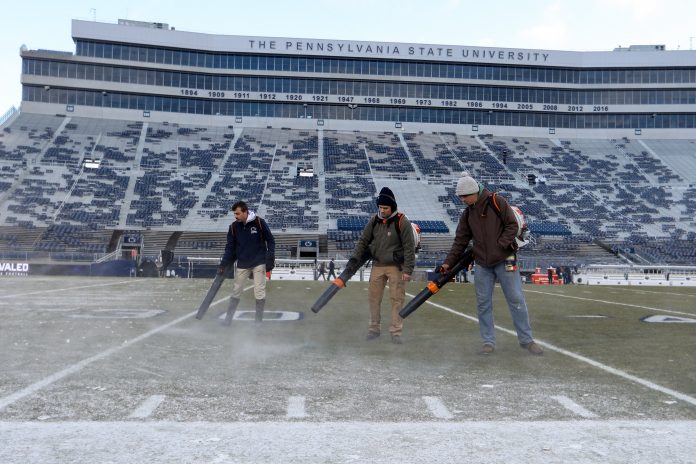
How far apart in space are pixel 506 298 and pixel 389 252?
1798 mm

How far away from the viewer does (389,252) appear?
28.4 feet

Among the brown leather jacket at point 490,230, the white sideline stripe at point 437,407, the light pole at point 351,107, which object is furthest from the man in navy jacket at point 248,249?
Result: the light pole at point 351,107

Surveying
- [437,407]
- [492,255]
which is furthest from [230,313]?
[437,407]

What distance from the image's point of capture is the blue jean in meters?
7.34

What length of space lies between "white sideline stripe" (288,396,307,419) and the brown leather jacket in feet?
10.6

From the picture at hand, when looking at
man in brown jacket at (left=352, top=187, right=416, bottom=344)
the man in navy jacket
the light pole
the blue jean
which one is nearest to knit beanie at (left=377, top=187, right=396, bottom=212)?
man in brown jacket at (left=352, top=187, right=416, bottom=344)

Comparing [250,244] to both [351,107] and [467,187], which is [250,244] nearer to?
[467,187]

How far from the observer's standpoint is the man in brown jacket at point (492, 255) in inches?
286

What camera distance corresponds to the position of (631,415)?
4312 mm

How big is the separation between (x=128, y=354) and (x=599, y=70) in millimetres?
75725

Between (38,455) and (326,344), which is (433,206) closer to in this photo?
(326,344)

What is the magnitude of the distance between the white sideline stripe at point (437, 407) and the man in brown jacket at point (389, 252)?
3.61 metres

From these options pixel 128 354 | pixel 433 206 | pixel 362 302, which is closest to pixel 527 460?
pixel 128 354

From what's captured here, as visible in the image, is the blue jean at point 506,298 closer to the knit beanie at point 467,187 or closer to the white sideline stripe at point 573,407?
the knit beanie at point 467,187
